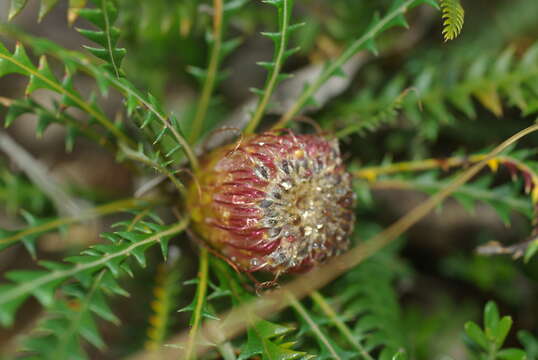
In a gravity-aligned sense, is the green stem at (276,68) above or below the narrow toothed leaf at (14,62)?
below

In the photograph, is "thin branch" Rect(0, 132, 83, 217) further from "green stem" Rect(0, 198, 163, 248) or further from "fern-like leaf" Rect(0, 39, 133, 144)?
"fern-like leaf" Rect(0, 39, 133, 144)

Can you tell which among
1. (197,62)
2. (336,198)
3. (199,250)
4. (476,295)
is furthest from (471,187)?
(197,62)

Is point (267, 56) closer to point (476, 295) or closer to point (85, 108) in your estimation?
point (85, 108)

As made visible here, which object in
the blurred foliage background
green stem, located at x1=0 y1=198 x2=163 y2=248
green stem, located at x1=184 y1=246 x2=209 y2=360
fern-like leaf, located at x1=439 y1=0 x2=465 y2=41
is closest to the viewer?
fern-like leaf, located at x1=439 y1=0 x2=465 y2=41

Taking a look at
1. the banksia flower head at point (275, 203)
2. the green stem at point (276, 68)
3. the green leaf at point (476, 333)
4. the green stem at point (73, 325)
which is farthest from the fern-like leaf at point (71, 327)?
the green leaf at point (476, 333)

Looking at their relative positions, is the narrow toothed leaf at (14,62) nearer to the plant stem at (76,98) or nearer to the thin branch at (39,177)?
the plant stem at (76,98)

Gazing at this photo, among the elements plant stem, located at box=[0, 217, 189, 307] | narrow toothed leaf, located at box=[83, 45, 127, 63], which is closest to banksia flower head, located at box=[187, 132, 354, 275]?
plant stem, located at box=[0, 217, 189, 307]

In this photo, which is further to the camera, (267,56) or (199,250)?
(267,56)
